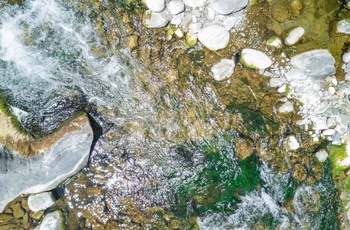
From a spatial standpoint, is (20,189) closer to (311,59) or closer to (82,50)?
(82,50)

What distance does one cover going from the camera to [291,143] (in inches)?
230

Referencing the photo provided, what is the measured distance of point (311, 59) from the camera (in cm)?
562

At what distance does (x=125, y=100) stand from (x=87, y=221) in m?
2.23

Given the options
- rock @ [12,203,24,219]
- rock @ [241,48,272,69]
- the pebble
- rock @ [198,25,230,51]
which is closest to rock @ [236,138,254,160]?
rock @ [241,48,272,69]

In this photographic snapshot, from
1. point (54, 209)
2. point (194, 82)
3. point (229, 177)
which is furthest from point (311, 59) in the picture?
point (54, 209)

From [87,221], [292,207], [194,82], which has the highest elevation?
[194,82]

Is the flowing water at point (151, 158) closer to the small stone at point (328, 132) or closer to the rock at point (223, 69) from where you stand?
the rock at point (223, 69)

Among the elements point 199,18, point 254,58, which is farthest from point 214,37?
point 254,58

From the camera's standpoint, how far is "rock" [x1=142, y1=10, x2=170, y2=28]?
18.1ft

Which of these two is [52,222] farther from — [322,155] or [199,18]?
[322,155]

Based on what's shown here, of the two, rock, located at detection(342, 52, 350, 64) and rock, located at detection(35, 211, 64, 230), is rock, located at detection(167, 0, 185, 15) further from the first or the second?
rock, located at detection(35, 211, 64, 230)

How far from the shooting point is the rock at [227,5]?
5.40 metres

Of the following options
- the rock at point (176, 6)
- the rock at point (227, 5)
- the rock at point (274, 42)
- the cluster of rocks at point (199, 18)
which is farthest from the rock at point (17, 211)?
the rock at point (274, 42)

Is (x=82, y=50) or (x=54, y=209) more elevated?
(x=82, y=50)
